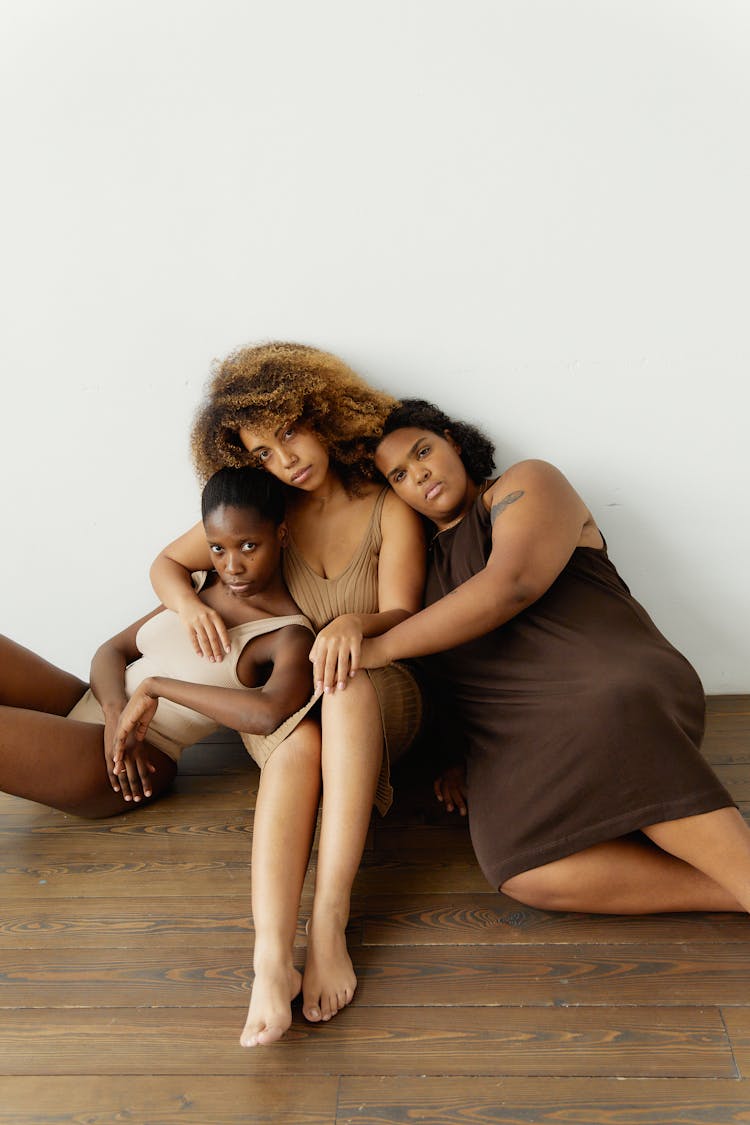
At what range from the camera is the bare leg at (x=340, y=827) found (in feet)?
4.78

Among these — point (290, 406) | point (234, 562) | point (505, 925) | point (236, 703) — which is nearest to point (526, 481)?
point (290, 406)

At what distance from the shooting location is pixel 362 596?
74.9 inches

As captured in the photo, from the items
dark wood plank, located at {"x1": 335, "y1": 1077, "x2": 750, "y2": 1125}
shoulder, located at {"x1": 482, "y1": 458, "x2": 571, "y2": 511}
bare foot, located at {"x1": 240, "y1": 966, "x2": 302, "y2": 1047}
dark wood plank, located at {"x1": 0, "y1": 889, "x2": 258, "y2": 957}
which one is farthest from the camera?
shoulder, located at {"x1": 482, "y1": 458, "x2": 571, "y2": 511}

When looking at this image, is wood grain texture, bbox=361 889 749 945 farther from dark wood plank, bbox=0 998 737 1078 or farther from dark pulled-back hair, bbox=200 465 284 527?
dark pulled-back hair, bbox=200 465 284 527

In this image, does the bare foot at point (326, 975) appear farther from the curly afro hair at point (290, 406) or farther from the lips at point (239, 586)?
the curly afro hair at point (290, 406)

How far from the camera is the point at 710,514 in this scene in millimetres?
2086

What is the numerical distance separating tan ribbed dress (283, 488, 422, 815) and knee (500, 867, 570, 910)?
37cm

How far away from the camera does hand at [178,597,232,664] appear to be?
6.04ft

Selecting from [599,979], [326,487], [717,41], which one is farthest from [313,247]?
[599,979]

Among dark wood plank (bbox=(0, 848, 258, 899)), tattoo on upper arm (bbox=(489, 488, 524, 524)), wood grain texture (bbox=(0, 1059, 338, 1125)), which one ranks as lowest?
dark wood plank (bbox=(0, 848, 258, 899))

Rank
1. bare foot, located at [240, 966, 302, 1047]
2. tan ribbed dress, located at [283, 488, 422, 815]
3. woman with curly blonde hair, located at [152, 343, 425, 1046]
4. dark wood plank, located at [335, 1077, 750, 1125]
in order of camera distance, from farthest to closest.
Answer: tan ribbed dress, located at [283, 488, 422, 815], woman with curly blonde hair, located at [152, 343, 425, 1046], bare foot, located at [240, 966, 302, 1047], dark wood plank, located at [335, 1077, 750, 1125]

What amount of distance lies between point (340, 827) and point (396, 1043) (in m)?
0.34

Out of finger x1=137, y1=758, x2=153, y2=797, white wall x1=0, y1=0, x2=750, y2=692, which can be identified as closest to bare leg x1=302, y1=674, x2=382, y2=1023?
finger x1=137, y1=758, x2=153, y2=797

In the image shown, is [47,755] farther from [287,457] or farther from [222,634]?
[287,457]
